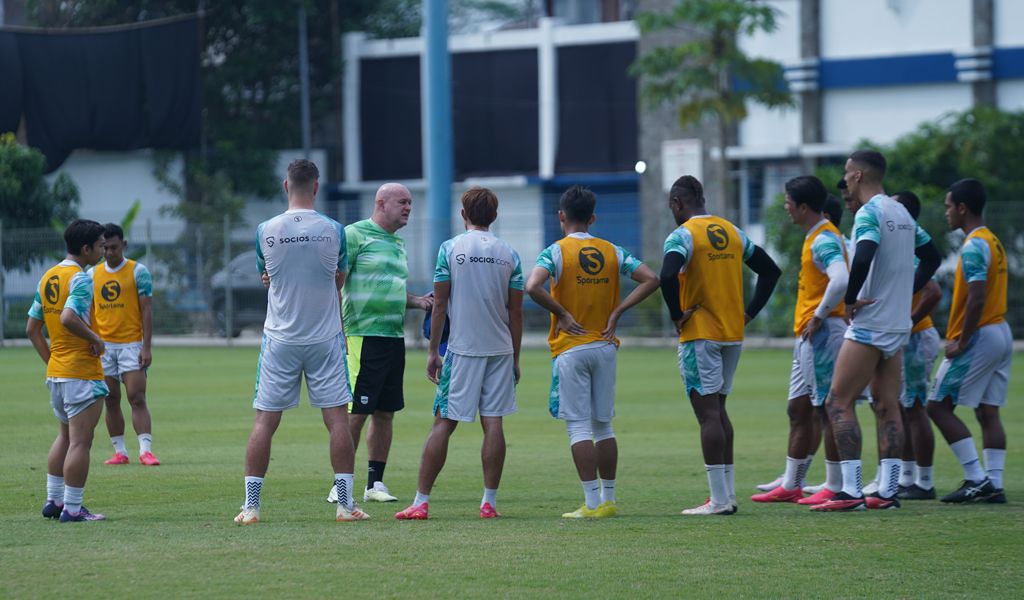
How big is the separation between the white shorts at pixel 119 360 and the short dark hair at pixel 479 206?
4790 millimetres

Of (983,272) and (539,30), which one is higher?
(539,30)

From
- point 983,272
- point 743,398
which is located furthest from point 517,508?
point 743,398

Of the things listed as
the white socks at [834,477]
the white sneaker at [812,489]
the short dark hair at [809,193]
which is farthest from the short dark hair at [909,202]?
the white sneaker at [812,489]

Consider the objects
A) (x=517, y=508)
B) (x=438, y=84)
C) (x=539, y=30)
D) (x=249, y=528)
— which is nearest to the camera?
(x=249, y=528)

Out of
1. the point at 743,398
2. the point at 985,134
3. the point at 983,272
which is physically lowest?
the point at 743,398

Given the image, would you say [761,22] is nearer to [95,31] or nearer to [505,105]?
[505,105]

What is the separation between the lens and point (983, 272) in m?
10.3

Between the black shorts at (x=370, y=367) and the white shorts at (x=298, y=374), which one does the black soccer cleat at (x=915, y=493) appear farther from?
the white shorts at (x=298, y=374)

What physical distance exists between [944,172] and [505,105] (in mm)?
15195

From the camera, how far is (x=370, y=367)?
407 inches

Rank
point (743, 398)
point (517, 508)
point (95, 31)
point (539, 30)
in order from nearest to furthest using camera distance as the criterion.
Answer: point (517, 508)
point (743, 398)
point (95, 31)
point (539, 30)

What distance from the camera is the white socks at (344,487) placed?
9078mm

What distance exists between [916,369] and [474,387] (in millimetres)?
3538

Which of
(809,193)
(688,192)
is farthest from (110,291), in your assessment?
(809,193)
